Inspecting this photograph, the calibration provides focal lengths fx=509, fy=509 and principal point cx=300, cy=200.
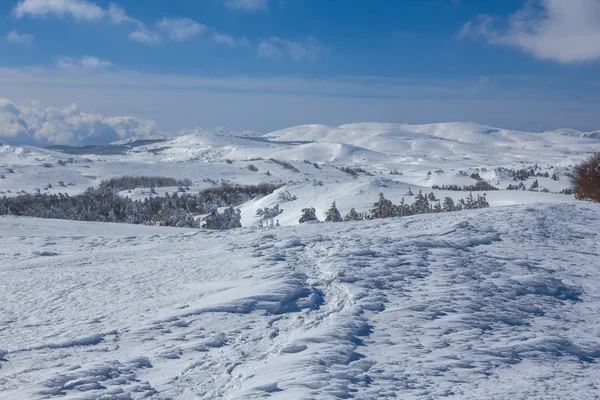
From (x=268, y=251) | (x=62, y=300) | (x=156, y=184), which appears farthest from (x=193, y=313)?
(x=156, y=184)

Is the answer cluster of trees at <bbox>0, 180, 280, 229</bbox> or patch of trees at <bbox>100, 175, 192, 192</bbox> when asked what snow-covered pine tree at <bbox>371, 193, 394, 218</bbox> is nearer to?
cluster of trees at <bbox>0, 180, 280, 229</bbox>

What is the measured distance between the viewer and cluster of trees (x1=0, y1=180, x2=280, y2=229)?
1144 inches

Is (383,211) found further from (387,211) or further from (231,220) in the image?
(231,220)

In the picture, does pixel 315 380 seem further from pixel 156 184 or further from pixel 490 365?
pixel 156 184

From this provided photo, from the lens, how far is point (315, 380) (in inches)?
Result: 168

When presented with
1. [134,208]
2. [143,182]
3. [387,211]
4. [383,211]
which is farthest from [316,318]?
[143,182]

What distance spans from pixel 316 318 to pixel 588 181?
14.1 m

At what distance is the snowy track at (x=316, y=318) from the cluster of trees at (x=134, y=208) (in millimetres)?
17936

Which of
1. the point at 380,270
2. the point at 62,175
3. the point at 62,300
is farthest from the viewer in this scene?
the point at 62,175

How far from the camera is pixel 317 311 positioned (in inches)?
236

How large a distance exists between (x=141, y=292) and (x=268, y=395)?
355 cm

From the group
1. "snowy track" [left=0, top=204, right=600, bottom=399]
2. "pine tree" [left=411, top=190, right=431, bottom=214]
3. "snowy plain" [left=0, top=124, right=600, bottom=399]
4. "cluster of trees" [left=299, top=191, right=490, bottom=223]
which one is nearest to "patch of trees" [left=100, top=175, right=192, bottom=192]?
"cluster of trees" [left=299, top=191, right=490, bottom=223]

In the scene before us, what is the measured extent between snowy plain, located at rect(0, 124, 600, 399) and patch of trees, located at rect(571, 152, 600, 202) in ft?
15.5

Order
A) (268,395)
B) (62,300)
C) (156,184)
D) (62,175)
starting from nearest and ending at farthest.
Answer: (268,395) < (62,300) < (156,184) < (62,175)
